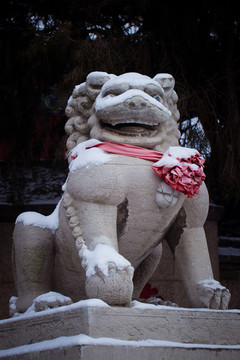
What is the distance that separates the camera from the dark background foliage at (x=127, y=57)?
5.11 meters

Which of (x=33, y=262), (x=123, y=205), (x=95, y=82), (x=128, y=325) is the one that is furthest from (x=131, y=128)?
(x=128, y=325)

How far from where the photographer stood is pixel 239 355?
2.58m

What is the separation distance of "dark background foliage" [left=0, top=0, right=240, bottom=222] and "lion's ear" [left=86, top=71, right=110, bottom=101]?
1.79 m

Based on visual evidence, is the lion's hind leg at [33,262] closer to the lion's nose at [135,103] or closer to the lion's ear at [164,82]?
the lion's nose at [135,103]

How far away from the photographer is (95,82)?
315cm

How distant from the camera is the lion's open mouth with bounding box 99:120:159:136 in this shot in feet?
9.94

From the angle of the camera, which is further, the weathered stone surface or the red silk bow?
the red silk bow

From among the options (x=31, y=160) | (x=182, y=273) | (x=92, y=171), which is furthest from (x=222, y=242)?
(x=92, y=171)

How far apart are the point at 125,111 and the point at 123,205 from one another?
1.52ft

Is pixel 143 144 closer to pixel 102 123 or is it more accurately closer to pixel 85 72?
pixel 102 123

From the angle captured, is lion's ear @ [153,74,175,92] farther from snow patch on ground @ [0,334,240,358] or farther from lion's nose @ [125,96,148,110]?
snow patch on ground @ [0,334,240,358]

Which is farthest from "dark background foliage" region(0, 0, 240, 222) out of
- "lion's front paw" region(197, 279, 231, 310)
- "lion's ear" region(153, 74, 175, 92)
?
"lion's front paw" region(197, 279, 231, 310)

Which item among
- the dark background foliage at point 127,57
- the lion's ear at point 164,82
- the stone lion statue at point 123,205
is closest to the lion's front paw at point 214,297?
the stone lion statue at point 123,205

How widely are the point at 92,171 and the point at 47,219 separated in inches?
17.8
